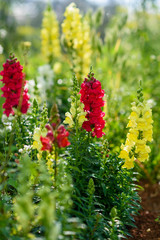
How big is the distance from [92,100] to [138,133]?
1.44 feet

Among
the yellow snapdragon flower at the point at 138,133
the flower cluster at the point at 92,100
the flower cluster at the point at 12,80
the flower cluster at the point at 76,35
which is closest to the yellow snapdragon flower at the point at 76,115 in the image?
the flower cluster at the point at 92,100

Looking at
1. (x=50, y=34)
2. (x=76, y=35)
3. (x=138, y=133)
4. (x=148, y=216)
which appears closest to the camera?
(x=138, y=133)

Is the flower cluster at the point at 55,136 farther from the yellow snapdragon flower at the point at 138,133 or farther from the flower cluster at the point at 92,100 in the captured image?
the yellow snapdragon flower at the point at 138,133

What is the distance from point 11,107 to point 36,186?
0.84 metres

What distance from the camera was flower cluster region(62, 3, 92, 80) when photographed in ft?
12.9

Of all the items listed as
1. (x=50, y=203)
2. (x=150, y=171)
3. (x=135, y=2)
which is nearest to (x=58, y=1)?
(x=135, y=2)

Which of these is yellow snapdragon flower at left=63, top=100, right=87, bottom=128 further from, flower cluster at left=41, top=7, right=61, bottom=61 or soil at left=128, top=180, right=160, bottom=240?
flower cluster at left=41, top=7, right=61, bottom=61

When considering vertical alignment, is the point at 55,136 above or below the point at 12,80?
below

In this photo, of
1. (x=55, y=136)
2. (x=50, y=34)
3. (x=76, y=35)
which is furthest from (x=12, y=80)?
(x=50, y=34)

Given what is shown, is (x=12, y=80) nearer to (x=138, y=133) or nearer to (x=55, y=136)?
(x=55, y=136)

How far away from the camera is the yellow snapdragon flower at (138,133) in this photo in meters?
2.13

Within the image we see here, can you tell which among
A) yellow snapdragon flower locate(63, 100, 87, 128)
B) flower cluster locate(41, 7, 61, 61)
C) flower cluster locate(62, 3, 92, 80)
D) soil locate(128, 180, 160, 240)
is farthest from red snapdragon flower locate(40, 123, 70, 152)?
flower cluster locate(41, 7, 61, 61)

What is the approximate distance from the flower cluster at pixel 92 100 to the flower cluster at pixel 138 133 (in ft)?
0.85

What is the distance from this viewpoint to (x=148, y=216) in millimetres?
2717
